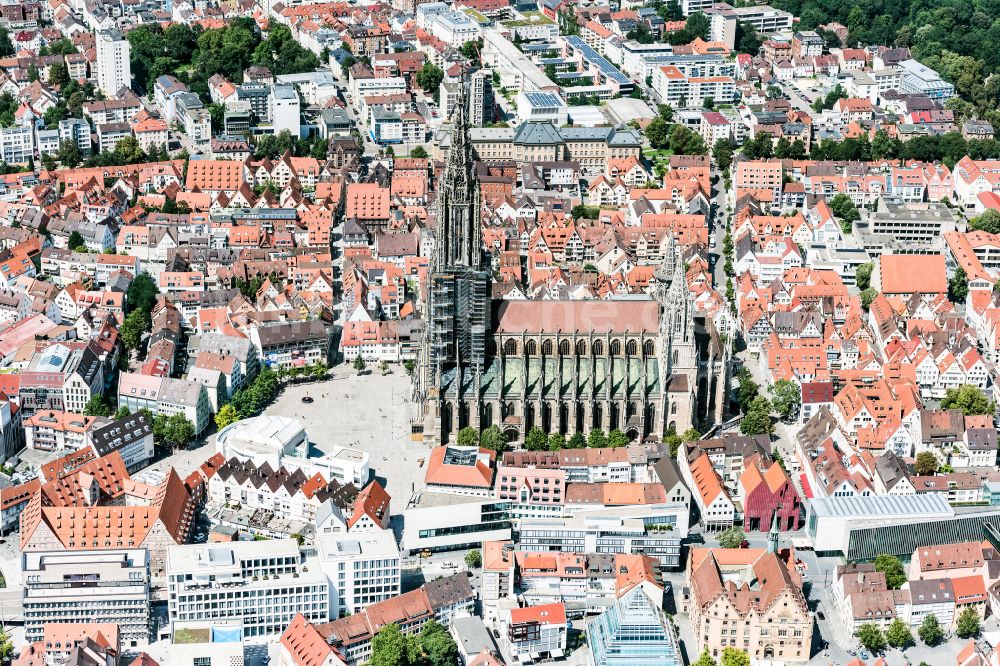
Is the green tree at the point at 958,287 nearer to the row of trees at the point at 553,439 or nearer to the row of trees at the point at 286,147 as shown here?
the row of trees at the point at 553,439

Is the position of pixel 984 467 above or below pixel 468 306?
below

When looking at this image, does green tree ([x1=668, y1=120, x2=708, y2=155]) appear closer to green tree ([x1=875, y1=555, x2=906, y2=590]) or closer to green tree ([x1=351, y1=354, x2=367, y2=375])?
green tree ([x1=351, y1=354, x2=367, y2=375])

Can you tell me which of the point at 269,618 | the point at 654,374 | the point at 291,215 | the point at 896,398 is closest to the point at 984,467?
the point at 896,398

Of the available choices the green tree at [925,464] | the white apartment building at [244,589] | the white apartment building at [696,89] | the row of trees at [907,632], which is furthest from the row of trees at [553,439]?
the white apartment building at [696,89]

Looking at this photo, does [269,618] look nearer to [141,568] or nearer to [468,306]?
[141,568]

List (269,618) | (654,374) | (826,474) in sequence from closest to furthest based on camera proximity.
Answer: (269,618)
(826,474)
(654,374)
